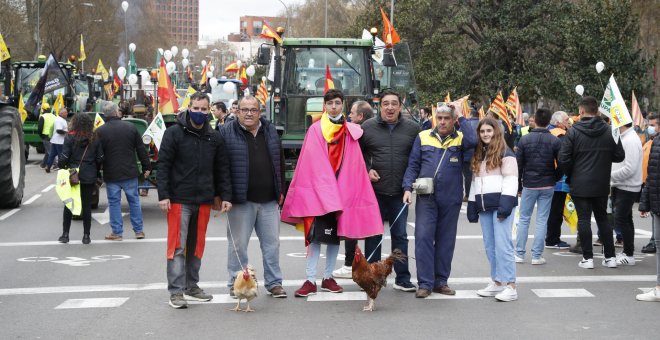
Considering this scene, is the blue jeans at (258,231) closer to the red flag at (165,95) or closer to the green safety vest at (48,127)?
the red flag at (165,95)

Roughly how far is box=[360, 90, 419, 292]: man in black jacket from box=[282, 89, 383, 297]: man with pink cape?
0.23m

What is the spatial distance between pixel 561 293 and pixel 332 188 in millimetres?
2400

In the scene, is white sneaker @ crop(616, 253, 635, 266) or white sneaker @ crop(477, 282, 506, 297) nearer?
white sneaker @ crop(477, 282, 506, 297)

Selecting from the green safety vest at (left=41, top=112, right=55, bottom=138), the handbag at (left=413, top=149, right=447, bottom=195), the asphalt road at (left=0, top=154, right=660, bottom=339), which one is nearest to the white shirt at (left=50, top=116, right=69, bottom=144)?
the green safety vest at (left=41, top=112, right=55, bottom=138)

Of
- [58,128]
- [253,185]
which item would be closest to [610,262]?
[253,185]

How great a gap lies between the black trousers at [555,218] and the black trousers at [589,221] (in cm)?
137

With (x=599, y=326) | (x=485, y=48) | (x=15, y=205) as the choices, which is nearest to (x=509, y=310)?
(x=599, y=326)

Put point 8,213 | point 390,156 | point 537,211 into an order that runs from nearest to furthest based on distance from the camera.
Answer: point 390,156 → point 537,211 → point 8,213

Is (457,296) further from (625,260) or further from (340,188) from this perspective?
(625,260)

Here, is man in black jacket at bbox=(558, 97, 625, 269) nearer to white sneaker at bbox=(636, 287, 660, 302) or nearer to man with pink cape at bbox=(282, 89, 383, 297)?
white sneaker at bbox=(636, 287, 660, 302)

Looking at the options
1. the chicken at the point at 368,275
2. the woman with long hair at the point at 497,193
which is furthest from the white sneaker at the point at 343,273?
the chicken at the point at 368,275

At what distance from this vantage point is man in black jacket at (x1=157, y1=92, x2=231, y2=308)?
838 cm

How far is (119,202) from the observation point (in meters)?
12.9

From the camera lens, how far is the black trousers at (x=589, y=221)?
10.6 metres
